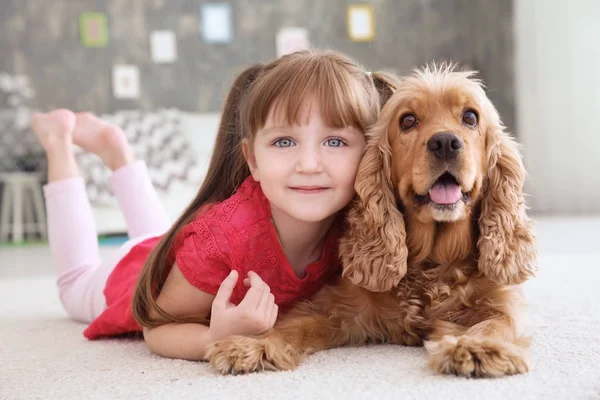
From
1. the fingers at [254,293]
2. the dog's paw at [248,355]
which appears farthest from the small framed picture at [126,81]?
the dog's paw at [248,355]

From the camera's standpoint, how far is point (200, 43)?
7.47 metres

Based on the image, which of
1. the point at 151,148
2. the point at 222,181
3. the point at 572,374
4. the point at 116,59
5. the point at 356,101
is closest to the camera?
the point at 572,374

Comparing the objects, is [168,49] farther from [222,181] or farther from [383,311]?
[383,311]

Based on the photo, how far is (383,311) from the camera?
1.54 m

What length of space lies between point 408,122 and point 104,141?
4.41 feet

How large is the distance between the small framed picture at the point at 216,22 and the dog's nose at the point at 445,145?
6435 millimetres

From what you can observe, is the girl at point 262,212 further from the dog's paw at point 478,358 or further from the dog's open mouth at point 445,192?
the dog's paw at point 478,358

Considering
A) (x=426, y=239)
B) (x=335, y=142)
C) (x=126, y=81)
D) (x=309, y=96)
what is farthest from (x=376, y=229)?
(x=126, y=81)

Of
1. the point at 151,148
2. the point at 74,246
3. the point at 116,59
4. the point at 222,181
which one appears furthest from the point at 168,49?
the point at 222,181

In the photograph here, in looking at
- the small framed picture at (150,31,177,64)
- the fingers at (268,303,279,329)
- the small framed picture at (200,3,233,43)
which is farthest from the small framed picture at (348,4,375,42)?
the fingers at (268,303,279,329)

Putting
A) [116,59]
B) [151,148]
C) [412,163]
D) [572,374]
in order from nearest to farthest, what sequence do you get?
[572,374] → [412,163] → [151,148] → [116,59]

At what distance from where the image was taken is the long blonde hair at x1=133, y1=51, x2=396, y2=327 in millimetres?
1541

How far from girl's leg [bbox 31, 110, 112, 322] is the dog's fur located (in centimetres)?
92

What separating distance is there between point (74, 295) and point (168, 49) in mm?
5581
